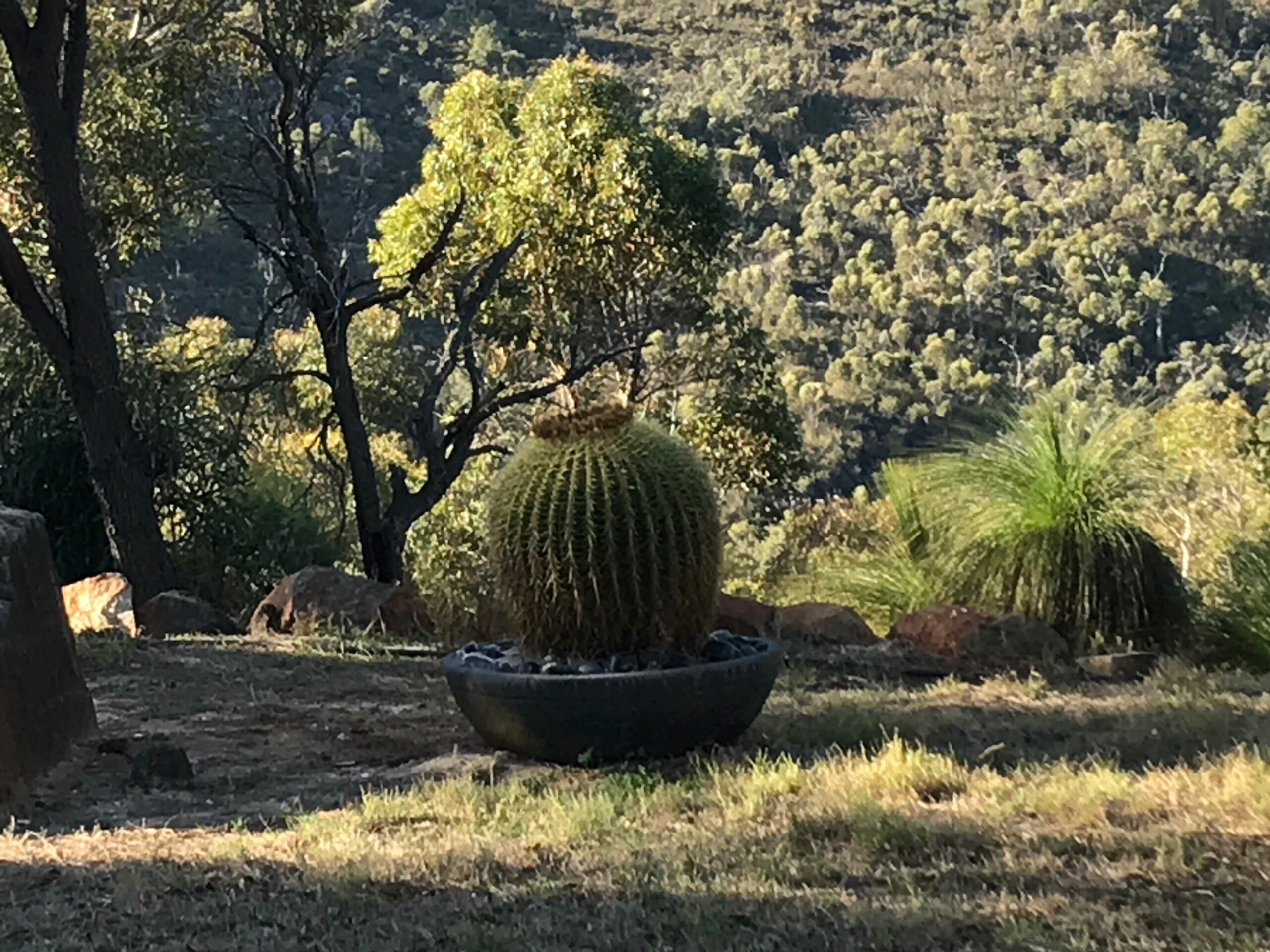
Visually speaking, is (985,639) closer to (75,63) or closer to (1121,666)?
(1121,666)

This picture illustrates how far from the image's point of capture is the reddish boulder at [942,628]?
8617mm

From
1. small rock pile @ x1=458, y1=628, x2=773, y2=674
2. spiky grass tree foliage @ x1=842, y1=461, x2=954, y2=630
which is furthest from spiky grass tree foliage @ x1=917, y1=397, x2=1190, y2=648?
small rock pile @ x1=458, y1=628, x2=773, y2=674

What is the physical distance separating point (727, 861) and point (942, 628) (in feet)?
15.8

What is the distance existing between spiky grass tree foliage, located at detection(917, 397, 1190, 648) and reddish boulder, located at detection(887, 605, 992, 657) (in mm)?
503

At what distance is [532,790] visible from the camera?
5188 millimetres

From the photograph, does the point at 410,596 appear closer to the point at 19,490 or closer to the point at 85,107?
the point at 19,490

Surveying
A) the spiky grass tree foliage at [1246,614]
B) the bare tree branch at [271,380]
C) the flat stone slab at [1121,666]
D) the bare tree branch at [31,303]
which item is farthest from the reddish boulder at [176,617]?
the spiky grass tree foliage at [1246,614]

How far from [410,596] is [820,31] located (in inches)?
1612

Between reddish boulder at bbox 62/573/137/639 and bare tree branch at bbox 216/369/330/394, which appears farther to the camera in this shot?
bare tree branch at bbox 216/369/330/394

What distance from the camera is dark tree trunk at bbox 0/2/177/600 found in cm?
970

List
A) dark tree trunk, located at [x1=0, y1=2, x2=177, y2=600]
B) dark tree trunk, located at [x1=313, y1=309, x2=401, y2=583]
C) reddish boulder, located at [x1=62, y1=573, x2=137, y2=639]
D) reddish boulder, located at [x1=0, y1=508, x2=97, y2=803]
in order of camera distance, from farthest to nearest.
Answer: dark tree trunk, located at [x1=313, y1=309, x2=401, y2=583] → reddish boulder, located at [x1=62, y1=573, x2=137, y2=639] → dark tree trunk, located at [x1=0, y1=2, x2=177, y2=600] → reddish boulder, located at [x1=0, y1=508, x2=97, y2=803]

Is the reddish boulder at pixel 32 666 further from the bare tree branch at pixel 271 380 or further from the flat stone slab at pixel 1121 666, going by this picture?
the bare tree branch at pixel 271 380

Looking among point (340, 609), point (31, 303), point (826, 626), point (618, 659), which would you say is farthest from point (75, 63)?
point (618, 659)

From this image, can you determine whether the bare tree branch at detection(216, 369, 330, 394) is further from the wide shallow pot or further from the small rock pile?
the wide shallow pot
